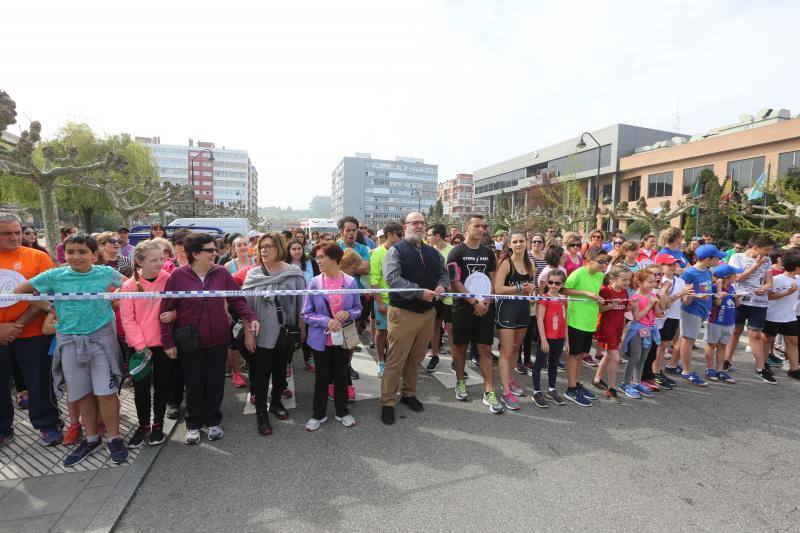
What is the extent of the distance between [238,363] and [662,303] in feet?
18.7

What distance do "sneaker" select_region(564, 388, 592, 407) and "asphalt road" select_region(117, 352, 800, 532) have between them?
0.15 metres

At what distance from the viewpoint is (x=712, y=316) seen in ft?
18.4

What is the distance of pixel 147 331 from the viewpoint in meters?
3.55

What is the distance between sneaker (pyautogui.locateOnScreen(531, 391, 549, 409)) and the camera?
15.0ft

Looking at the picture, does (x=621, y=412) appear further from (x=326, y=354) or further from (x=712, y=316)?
(x=326, y=354)

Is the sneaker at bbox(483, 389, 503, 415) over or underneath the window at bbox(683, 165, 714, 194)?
underneath

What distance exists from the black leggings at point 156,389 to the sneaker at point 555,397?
4246mm

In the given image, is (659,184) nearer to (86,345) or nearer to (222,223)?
(222,223)

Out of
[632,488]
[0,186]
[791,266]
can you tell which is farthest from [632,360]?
[0,186]

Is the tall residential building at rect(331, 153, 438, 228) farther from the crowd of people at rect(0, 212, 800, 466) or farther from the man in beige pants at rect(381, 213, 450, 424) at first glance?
the man in beige pants at rect(381, 213, 450, 424)

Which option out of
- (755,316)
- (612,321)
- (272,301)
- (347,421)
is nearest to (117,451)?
(272,301)

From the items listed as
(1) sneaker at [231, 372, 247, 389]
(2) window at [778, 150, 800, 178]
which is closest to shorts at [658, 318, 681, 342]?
(1) sneaker at [231, 372, 247, 389]

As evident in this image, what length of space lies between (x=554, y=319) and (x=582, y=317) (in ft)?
1.14

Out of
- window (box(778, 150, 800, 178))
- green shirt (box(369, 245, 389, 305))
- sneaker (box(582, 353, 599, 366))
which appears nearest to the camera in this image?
green shirt (box(369, 245, 389, 305))
